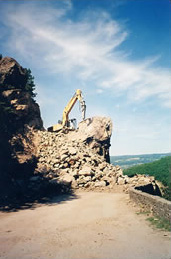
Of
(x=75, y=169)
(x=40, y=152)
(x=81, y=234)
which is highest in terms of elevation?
(x=40, y=152)

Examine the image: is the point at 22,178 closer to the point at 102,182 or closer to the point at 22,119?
the point at 102,182

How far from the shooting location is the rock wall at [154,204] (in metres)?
7.94

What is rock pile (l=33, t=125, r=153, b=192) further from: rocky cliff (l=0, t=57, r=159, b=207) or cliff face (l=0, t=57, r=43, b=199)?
cliff face (l=0, t=57, r=43, b=199)

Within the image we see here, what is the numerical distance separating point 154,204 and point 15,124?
1930 centimetres

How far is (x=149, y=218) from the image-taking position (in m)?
8.72

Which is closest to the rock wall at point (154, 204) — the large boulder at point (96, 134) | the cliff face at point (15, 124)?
the cliff face at point (15, 124)

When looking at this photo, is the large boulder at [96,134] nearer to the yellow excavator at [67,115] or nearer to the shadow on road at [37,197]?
the yellow excavator at [67,115]

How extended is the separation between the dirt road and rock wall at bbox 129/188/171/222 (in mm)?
673

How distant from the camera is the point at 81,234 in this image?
7.51m

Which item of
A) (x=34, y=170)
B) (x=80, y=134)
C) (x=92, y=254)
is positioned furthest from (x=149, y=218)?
(x=80, y=134)

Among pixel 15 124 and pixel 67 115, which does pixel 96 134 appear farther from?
pixel 15 124

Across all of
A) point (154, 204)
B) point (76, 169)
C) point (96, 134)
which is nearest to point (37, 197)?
point (76, 169)

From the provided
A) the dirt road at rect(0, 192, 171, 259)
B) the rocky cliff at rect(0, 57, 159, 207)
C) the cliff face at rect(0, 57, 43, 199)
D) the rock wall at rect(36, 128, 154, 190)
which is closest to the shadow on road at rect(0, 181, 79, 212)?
the rocky cliff at rect(0, 57, 159, 207)

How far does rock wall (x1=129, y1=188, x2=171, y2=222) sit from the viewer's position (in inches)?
313
